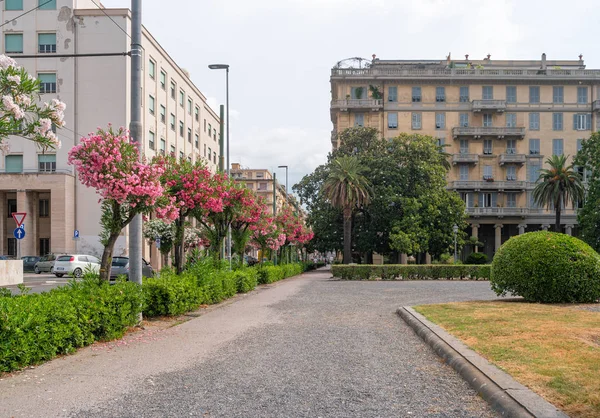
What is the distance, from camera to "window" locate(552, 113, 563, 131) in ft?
221

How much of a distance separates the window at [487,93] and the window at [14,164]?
50061mm

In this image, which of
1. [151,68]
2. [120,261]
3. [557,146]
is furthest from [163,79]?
[557,146]

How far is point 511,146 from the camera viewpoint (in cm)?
6738

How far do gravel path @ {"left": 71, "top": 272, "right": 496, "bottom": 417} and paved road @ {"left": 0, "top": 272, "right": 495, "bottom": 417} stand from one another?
11mm

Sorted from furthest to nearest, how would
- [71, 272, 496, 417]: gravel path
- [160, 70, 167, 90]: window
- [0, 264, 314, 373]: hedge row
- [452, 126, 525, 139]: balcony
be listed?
[452, 126, 525, 139]: balcony
[160, 70, 167, 90]: window
[0, 264, 314, 373]: hedge row
[71, 272, 496, 417]: gravel path

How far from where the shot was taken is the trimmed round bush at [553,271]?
49.8 ft

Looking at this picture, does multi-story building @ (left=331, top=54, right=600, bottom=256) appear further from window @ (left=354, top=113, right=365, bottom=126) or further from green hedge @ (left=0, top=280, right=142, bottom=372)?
green hedge @ (left=0, top=280, right=142, bottom=372)

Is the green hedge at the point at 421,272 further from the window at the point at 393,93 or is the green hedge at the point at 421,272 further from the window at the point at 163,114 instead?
the window at the point at 393,93

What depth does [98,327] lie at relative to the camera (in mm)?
9359

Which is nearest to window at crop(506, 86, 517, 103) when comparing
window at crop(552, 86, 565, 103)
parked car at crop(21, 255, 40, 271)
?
window at crop(552, 86, 565, 103)

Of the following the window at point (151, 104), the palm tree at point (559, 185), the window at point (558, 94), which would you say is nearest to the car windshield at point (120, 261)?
the window at point (151, 104)

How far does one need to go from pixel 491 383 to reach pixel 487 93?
66.4 meters

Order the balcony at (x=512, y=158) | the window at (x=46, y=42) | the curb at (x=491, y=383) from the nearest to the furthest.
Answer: the curb at (x=491, y=383) → the window at (x=46, y=42) → the balcony at (x=512, y=158)

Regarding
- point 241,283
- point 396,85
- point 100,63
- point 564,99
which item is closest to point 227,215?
point 241,283
